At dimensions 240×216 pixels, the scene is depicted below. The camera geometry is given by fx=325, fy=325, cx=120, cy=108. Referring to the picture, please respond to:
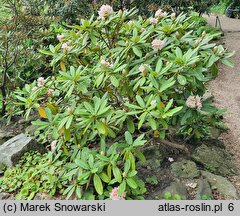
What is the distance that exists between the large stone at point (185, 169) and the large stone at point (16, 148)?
49.4 inches

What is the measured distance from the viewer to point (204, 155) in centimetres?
311

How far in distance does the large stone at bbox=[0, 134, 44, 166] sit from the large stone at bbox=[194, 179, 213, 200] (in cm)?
147

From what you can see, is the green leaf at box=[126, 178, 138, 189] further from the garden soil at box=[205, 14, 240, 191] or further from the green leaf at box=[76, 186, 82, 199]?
the garden soil at box=[205, 14, 240, 191]

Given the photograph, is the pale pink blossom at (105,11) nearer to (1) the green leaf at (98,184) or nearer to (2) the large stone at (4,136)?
(1) the green leaf at (98,184)

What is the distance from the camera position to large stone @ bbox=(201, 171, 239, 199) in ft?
8.67

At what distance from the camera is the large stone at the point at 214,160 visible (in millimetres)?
2996

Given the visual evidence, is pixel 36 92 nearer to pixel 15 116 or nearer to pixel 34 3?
pixel 15 116

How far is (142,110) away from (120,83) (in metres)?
0.38

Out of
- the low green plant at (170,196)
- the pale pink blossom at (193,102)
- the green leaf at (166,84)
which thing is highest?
the green leaf at (166,84)

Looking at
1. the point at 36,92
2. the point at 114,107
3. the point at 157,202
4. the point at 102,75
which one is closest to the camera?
the point at 157,202

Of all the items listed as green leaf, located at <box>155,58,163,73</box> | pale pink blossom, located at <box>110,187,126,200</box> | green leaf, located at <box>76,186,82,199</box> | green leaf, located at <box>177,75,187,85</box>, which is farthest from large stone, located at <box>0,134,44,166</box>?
green leaf, located at <box>177,75,187,85</box>

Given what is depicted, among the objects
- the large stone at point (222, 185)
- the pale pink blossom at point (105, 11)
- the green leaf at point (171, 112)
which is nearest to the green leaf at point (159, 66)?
the green leaf at point (171, 112)

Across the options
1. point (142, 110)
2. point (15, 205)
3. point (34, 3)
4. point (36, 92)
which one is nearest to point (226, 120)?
point (142, 110)

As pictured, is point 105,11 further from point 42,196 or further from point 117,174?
point 42,196
